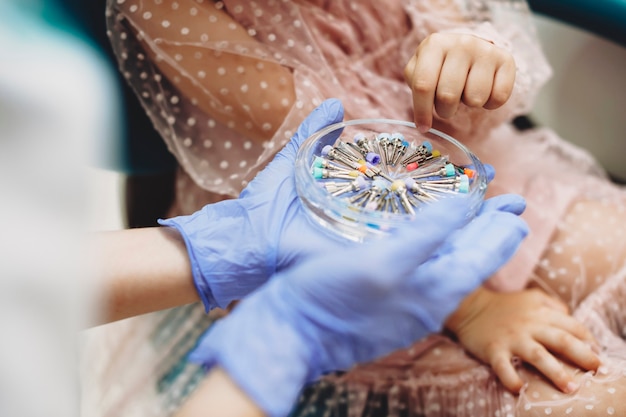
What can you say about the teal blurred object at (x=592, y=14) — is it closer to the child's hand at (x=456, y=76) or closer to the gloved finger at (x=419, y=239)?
the child's hand at (x=456, y=76)

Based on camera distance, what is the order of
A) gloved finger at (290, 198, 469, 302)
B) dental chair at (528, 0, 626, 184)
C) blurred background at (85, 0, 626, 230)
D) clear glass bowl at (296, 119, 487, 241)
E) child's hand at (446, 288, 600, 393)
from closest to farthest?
gloved finger at (290, 198, 469, 302) → clear glass bowl at (296, 119, 487, 241) → child's hand at (446, 288, 600, 393) → blurred background at (85, 0, 626, 230) → dental chair at (528, 0, 626, 184)

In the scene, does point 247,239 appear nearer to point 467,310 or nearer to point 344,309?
point 344,309

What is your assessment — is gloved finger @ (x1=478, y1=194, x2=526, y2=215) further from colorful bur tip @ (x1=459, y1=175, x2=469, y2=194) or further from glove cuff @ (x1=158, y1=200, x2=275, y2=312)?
glove cuff @ (x1=158, y1=200, x2=275, y2=312)

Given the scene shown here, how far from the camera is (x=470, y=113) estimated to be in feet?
2.08

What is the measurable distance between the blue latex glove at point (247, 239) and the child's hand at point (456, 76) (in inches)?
6.1

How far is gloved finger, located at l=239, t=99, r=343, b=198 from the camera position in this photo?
53 centimetres

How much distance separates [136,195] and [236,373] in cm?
47

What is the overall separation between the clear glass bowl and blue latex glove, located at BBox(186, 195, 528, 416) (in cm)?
6

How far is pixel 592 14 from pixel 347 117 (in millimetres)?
461

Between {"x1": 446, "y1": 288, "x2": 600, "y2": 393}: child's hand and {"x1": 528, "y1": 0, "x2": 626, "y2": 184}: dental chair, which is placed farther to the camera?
{"x1": 528, "y1": 0, "x2": 626, "y2": 184}: dental chair

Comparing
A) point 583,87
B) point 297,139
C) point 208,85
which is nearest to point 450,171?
point 297,139

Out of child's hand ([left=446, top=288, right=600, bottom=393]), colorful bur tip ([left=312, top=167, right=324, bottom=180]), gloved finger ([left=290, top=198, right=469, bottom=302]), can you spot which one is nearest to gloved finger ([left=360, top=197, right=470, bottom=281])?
gloved finger ([left=290, top=198, right=469, bottom=302])

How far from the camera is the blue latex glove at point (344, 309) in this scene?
37cm

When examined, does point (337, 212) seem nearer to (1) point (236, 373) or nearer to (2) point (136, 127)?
(1) point (236, 373)
